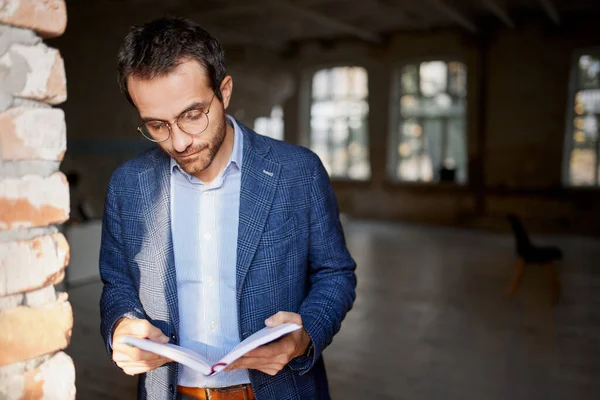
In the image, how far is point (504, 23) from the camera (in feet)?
34.0

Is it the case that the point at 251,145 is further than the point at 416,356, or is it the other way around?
the point at 416,356

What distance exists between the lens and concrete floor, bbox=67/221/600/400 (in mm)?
3680

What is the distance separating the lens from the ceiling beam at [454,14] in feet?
27.9

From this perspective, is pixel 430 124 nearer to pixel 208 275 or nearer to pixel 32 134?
pixel 208 275

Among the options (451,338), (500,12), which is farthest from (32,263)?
(500,12)

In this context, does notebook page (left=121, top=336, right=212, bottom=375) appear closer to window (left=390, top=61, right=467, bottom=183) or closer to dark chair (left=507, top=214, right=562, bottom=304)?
dark chair (left=507, top=214, right=562, bottom=304)

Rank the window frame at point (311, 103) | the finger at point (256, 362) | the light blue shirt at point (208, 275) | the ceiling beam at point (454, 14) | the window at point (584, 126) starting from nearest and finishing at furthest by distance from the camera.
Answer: the finger at point (256, 362) < the light blue shirt at point (208, 275) < the ceiling beam at point (454, 14) < the window at point (584, 126) < the window frame at point (311, 103)

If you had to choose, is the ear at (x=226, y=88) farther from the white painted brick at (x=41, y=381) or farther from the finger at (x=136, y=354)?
the white painted brick at (x=41, y=381)

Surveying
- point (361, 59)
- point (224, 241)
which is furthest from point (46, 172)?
point (361, 59)

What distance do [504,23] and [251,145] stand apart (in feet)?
33.7

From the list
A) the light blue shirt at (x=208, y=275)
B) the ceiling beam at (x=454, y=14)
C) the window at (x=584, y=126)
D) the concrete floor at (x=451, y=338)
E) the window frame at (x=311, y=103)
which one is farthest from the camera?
the window frame at (x=311, y=103)

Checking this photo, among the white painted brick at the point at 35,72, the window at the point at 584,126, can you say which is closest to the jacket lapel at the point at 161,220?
the white painted brick at the point at 35,72

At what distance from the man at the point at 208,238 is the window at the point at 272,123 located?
11.8m

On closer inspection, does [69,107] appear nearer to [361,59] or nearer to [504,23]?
[361,59]
